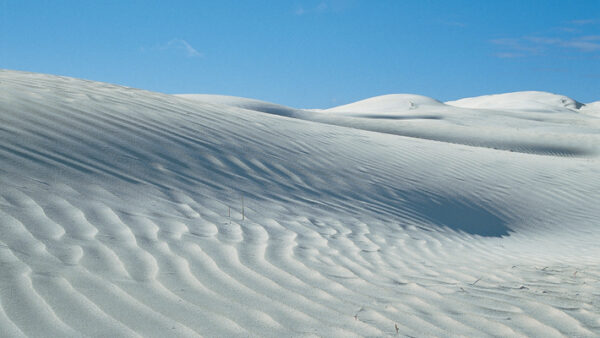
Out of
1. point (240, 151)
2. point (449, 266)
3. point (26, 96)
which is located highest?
point (26, 96)

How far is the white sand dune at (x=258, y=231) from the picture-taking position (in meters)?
2.73

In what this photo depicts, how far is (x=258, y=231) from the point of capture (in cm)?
450

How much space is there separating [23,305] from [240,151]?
4.67 meters

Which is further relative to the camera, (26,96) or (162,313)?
(26,96)

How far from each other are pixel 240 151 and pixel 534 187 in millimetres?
4747

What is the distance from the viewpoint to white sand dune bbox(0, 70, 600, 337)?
2.73 m

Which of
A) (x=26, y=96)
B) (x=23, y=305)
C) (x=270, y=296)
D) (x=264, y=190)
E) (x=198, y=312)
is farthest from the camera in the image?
(x=26, y=96)

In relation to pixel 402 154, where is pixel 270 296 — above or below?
below

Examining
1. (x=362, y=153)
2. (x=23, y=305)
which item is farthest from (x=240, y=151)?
(x=23, y=305)

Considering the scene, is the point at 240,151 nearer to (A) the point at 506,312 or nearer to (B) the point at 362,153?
(B) the point at 362,153

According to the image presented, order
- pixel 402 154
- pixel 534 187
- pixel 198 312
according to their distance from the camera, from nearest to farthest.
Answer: pixel 198 312, pixel 534 187, pixel 402 154

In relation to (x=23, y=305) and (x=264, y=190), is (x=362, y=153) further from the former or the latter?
(x=23, y=305)

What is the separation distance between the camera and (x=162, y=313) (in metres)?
A: 2.60

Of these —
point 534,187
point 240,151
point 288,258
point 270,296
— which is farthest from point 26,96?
point 534,187
